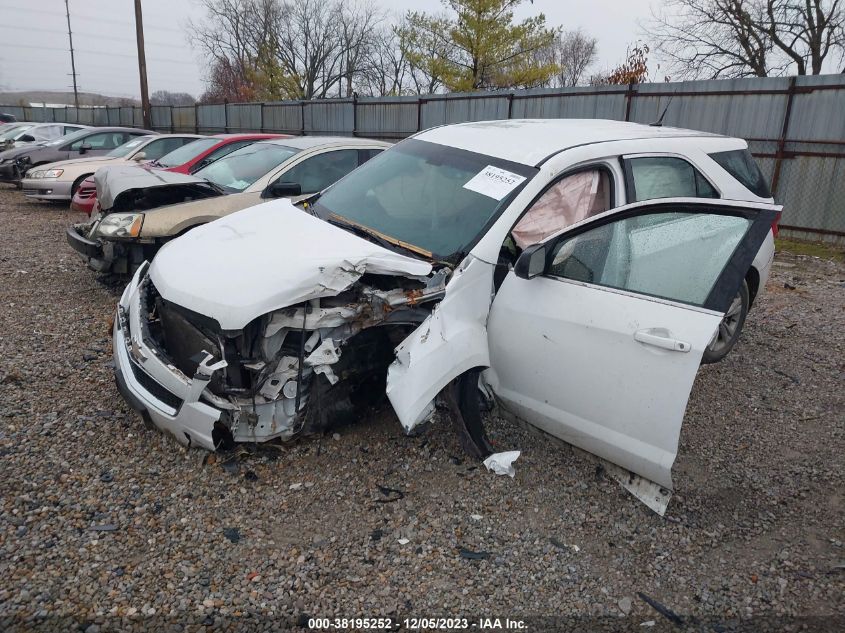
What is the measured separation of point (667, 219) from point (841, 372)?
271cm

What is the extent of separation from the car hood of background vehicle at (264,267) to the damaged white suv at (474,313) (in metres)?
0.01

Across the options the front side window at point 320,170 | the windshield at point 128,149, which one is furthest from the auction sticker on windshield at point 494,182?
the windshield at point 128,149

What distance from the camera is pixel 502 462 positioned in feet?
10.4

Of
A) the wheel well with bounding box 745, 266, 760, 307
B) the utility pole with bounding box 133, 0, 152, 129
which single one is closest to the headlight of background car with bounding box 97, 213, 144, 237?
the wheel well with bounding box 745, 266, 760, 307

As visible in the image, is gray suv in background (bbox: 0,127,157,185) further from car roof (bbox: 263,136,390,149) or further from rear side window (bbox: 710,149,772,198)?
rear side window (bbox: 710,149,772,198)

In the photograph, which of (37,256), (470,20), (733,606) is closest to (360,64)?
(470,20)

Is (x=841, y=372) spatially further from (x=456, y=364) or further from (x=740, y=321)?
(x=456, y=364)

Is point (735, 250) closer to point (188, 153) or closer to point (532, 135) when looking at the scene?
point (532, 135)

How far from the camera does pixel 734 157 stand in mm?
4648

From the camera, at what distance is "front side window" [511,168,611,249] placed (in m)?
3.51

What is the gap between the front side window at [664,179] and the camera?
3.80 meters

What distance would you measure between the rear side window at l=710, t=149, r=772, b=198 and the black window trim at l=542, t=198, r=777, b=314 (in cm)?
178

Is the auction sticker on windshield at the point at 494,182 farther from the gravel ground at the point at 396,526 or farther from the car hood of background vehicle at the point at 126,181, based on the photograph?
the car hood of background vehicle at the point at 126,181

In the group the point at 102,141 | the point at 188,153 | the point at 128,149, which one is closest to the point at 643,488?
the point at 188,153
